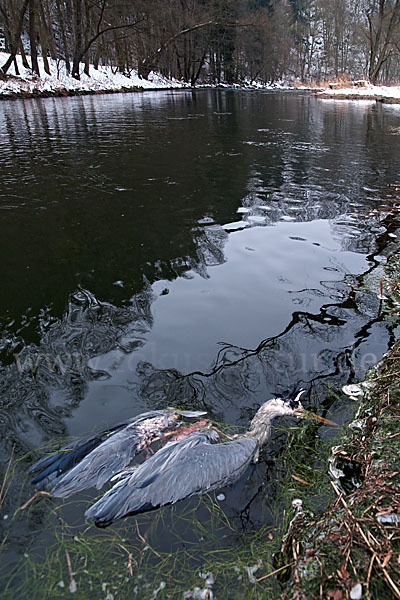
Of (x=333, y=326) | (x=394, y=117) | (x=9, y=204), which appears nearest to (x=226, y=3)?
(x=394, y=117)

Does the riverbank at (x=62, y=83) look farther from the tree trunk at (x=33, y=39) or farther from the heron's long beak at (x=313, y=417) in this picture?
the heron's long beak at (x=313, y=417)

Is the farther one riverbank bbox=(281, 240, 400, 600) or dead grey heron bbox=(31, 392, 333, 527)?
dead grey heron bbox=(31, 392, 333, 527)

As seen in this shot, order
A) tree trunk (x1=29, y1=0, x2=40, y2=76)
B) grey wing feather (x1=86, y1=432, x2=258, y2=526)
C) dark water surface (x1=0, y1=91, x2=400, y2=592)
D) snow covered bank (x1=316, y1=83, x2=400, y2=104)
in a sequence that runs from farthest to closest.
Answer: snow covered bank (x1=316, y1=83, x2=400, y2=104)
tree trunk (x1=29, y1=0, x2=40, y2=76)
dark water surface (x1=0, y1=91, x2=400, y2=592)
grey wing feather (x1=86, y1=432, x2=258, y2=526)

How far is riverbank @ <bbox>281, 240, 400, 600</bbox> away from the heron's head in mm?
292

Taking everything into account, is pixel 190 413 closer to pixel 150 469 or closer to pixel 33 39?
pixel 150 469

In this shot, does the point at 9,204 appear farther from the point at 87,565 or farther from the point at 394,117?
the point at 394,117

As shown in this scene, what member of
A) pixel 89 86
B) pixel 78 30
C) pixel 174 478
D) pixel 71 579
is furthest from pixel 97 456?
pixel 89 86

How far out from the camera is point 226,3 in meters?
43.9

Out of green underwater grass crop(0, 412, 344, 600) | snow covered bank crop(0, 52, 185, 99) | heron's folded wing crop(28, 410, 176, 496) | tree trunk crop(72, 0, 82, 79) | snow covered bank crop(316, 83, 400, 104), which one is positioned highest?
tree trunk crop(72, 0, 82, 79)

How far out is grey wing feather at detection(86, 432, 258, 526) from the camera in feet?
6.17

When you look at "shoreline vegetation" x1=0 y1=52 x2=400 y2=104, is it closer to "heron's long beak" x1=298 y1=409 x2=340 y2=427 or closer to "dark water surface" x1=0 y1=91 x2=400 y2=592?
"dark water surface" x1=0 y1=91 x2=400 y2=592

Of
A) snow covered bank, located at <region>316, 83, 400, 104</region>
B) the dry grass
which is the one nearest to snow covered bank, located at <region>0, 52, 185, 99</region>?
snow covered bank, located at <region>316, 83, 400, 104</region>

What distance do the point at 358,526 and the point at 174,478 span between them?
0.88 m

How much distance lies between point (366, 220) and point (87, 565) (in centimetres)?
574
